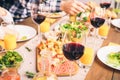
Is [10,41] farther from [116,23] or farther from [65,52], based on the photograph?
[116,23]

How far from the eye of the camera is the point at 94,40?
163 centimetres

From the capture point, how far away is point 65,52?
1088 millimetres

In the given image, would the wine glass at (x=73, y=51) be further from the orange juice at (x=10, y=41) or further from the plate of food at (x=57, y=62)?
the orange juice at (x=10, y=41)

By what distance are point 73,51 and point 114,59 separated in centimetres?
36

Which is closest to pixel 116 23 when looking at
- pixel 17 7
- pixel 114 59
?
pixel 114 59

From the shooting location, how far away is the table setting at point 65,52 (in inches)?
42.6

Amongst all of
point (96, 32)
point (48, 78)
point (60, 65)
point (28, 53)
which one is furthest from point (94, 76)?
point (96, 32)

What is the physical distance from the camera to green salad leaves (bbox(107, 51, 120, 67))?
1282 millimetres

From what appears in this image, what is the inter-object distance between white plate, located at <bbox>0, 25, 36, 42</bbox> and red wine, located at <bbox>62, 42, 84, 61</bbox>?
518mm

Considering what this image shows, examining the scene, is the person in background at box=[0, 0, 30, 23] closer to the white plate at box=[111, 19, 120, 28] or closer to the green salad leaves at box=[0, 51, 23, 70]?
the white plate at box=[111, 19, 120, 28]

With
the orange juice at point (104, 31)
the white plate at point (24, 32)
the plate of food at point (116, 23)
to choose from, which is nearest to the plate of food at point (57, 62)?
the white plate at point (24, 32)

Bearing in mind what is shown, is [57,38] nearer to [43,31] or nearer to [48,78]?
[43,31]

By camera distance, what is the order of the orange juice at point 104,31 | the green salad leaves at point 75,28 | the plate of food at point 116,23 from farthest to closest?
1. the plate of food at point 116,23
2. the orange juice at point 104,31
3. the green salad leaves at point 75,28

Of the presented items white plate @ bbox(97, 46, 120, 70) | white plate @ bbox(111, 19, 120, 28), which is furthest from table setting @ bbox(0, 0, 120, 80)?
white plate @ bbox(111, 19, 120, 28)
